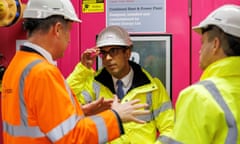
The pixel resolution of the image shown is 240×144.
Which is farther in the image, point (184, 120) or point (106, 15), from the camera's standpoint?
point (106, 15)

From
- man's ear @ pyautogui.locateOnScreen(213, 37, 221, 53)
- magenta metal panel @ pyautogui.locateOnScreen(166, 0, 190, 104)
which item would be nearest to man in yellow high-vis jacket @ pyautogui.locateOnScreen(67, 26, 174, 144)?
magenta metal panel @ pyautogui.locateOnScreen(166, 0, 190, 104)

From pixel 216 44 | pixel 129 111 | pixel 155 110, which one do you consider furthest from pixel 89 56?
pixel 216 44

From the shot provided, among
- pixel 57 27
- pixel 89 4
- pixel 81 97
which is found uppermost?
pixel 89 4

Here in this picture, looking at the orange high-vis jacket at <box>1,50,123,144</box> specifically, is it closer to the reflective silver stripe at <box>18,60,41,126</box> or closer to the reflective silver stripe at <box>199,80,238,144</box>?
the reflective silver stripe at <box>18,60,41,126</box>

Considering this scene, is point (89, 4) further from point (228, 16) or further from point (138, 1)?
point (228, 16)

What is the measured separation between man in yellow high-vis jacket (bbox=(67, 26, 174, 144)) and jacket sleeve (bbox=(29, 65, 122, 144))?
0.95 m

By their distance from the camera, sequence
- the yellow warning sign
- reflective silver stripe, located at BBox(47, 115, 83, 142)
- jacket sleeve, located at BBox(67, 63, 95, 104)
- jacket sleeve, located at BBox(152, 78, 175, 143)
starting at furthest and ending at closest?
the yellow warning sign → jacket sleeve, located at BBox(67, 63, 95, 104) → jacket sleeve, located at BBox(152, 78, 175, 143) → reflective silver stripe, located at BBox(47, 115, 83, 142)

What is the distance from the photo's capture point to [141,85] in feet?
9.43

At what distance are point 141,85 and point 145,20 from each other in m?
0.51

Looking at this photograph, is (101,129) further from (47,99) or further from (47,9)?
(47,9)

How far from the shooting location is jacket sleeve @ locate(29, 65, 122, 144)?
1.82 meters

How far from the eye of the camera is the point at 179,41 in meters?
3.01

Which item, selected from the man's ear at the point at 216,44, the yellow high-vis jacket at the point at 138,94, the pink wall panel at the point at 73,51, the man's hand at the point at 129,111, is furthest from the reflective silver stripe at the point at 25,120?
the pink wall panel at the point at 73,51

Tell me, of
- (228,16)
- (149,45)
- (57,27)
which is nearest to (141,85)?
(149,45)
